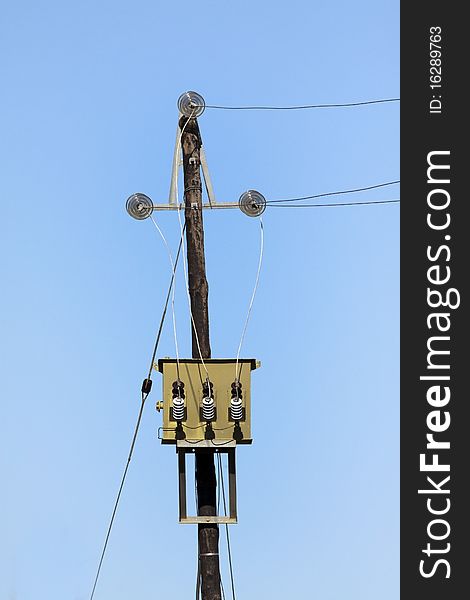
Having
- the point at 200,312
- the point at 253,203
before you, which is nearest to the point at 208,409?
the point at 200,312

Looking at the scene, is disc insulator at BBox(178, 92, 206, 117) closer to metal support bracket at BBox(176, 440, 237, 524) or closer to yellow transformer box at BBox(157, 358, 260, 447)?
yellow transformer box at BBox(157, 358, 260, 447)

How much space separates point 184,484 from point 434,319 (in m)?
2.79

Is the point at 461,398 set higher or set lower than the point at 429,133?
lower

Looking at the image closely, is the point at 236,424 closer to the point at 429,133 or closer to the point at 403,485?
the point at 403,485

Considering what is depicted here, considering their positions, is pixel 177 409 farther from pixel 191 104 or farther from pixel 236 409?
pixel 191 104

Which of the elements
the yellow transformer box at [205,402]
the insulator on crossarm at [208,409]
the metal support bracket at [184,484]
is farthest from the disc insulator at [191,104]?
the metal support bracket at [184,484]

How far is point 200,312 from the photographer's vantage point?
13.4 meters

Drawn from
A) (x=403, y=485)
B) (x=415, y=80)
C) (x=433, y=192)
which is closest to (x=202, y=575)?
(x=403, y=485)

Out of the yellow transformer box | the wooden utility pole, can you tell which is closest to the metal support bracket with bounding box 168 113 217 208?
the wooden utility pole

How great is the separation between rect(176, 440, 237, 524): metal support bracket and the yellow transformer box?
0.07m

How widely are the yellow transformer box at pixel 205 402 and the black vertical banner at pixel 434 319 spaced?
157 centimetres

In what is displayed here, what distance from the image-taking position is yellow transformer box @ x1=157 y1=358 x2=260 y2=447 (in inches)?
508

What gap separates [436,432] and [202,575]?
2511 mm

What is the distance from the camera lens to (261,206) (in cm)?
1381
